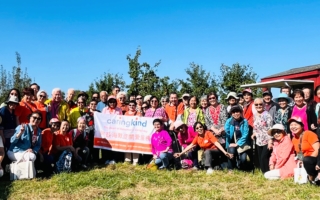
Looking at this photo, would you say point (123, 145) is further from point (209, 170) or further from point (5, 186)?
point (5, 186)

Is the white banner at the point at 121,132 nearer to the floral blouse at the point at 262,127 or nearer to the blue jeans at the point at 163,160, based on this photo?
the blue jeans at the point at 163,160

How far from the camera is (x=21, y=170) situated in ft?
23.9

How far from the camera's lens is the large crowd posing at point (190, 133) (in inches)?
275

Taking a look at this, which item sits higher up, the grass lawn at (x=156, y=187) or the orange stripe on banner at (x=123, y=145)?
the orange stripe on banner at (x=123, y=145)

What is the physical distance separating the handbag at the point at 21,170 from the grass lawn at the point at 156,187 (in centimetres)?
20

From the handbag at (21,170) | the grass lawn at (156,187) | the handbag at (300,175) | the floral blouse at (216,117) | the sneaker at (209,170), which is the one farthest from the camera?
the floral blouse at (216,117)

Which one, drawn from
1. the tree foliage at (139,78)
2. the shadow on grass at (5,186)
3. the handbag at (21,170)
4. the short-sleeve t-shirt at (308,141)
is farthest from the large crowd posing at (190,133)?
the tree foliage at (139,78)

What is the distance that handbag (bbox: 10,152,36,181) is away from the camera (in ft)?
Result: 23.8

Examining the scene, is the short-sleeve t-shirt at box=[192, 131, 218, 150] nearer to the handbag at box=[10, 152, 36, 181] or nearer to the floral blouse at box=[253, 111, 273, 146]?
the floral blouse at box=[253, 111, 273, 146]

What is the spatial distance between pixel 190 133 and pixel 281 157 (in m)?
2.38

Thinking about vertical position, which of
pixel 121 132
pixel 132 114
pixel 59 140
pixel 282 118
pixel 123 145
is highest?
pixel 132 114

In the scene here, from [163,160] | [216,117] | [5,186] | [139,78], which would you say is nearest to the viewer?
[5,186]

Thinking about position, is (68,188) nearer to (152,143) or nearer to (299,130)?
(152,143)

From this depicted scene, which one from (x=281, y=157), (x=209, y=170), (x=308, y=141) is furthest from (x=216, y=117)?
(x=308, y=141)
